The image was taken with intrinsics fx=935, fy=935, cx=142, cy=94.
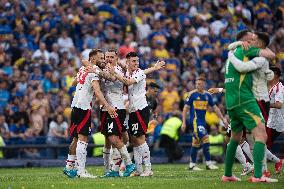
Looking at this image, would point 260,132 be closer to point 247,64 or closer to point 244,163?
point 247,64

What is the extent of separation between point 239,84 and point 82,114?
13.8 feet

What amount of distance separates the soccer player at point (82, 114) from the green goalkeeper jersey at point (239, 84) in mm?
3215

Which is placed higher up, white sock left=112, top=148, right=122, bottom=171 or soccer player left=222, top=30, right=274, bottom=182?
soccer player left=222, top=30, right=274, bottom=182

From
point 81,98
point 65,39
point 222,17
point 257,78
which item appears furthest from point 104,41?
point 257,78

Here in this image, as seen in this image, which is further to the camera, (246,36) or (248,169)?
(248,169)

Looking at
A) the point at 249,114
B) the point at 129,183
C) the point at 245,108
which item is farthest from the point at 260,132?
the point at 129,183

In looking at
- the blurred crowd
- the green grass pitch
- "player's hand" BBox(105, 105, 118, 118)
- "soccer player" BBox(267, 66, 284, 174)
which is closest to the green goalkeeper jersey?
the green grass pitch

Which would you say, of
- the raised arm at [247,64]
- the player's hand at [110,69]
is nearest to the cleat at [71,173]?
the player's hand at [110,69]

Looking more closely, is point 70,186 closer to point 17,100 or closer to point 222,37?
point 17,100

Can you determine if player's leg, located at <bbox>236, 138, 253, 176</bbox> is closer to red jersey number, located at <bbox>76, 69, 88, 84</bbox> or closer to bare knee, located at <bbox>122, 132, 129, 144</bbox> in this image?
bare knee, located at <bbox>122, 132, 129, 144</bbox>

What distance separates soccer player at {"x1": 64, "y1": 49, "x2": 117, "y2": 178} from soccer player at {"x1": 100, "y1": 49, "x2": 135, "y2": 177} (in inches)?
11.3

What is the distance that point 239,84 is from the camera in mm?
16766

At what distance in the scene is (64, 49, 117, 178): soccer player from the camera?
1931cm

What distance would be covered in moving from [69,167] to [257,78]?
4.91 m
